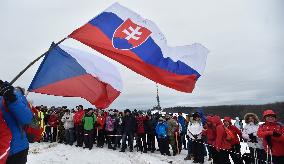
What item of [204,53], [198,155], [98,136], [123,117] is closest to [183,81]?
[204,53]

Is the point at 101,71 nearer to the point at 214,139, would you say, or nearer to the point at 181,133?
the point at 214,139

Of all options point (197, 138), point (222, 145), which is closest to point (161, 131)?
point (197, 138)

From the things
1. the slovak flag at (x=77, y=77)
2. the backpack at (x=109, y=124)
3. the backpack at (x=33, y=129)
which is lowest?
the backpack at (x=109, y=124)

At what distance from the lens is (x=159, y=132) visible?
16094 mm

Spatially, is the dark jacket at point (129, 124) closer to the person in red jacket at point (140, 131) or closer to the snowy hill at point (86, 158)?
the person in red jacket at point (140, 131)

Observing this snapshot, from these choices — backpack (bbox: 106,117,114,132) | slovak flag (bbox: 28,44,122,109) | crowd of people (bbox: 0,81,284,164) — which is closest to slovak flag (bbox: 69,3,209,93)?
slovak flag (bbox: 28,44,122,109)

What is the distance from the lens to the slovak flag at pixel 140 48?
6.38m

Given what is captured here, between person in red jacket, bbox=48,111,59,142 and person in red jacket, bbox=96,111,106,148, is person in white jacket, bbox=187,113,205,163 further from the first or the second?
person in red jacket, bbox=48,111,59,142

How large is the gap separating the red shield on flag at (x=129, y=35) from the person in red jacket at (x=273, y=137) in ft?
9.85

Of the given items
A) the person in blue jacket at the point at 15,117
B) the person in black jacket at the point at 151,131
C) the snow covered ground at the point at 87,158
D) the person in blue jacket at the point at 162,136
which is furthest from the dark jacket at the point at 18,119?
the person in black jacket at the point at 151,131

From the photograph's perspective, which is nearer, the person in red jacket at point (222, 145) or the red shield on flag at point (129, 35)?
Result: the red shield on flag at point (129, 35)

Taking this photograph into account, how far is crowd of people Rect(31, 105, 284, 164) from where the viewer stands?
33.4ft

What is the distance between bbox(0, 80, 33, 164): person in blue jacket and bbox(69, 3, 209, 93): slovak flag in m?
2.55

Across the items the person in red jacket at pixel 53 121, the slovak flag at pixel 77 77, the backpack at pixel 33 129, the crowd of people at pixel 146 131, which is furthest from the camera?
the person in red jacket at pixel 53 121
